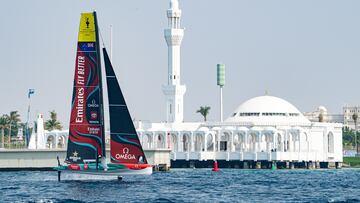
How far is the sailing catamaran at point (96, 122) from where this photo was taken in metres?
95.8

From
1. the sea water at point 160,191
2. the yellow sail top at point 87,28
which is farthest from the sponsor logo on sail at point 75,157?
the yellow sail top at point 87,28

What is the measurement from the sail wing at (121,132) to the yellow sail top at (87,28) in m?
→ 1.82

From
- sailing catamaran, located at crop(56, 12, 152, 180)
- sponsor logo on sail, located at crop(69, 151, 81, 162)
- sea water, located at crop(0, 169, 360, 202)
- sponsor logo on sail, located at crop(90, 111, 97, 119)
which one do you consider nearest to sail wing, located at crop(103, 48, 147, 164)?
sailing catamaran, located at crop(56, 12, 152, 180)

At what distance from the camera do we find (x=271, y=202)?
79000 millimetres

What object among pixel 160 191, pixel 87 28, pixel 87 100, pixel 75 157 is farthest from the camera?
pixel 75 157

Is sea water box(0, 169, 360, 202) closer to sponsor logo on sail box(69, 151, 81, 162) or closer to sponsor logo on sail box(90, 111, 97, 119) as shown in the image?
sponsor logo on sail box(69, 151, 81, 162)

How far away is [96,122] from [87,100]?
2095 millimetres

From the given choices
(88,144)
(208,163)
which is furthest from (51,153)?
(88,144)

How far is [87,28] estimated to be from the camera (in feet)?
313

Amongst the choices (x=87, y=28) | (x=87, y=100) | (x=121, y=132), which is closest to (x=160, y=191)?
(x=121, y=132)

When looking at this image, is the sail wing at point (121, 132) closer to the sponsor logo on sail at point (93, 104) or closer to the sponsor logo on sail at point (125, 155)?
the sponsor logo on sail at point (125, 155)

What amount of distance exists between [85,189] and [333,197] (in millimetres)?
19383

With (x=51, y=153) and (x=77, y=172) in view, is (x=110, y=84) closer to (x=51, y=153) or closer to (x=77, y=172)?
(x=77, y=172)

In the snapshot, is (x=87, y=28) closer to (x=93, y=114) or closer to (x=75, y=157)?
(x=93, y=114)
